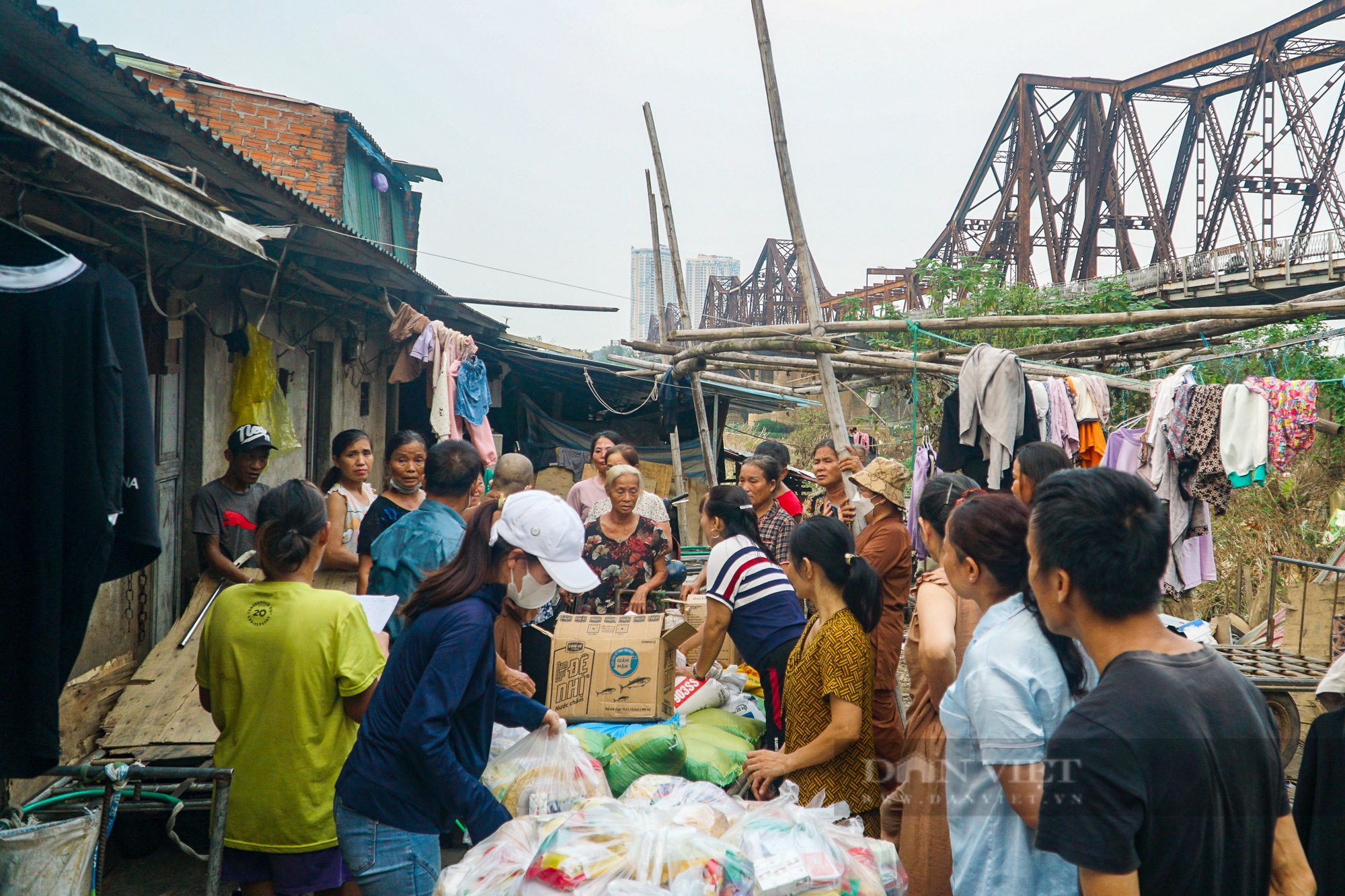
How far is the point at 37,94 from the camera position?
2.97 m

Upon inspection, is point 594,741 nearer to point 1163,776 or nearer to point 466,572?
point 466,572

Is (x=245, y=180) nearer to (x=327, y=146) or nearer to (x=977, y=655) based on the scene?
(x=977, y=655)

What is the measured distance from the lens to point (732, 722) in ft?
12.9

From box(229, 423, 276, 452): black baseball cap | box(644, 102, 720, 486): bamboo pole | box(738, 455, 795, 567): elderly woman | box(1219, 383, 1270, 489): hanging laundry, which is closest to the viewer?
box(229, 423, 276, 452): black baseball cap

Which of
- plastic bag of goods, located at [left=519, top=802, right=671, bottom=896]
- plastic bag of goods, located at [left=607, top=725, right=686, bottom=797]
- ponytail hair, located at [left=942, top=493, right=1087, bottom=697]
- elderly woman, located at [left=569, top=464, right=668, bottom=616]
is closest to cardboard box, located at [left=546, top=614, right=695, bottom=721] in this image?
plastic bag of goods, located at [left=607, top=725, right=686, bottom=797]

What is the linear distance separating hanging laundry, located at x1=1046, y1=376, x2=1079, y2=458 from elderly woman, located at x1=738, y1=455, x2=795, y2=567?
1826mm

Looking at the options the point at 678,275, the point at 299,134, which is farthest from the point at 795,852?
the point at 299,134

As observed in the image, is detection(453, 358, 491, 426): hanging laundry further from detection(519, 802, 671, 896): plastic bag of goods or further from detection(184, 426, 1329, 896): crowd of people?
detection(519, 802, 671, 896): plastic bag of goods

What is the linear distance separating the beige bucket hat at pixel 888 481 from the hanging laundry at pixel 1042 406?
1925 millimetres

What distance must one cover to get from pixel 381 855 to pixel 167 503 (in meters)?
3.43

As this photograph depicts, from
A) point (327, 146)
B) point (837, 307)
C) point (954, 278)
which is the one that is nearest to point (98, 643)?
point (327, 146)

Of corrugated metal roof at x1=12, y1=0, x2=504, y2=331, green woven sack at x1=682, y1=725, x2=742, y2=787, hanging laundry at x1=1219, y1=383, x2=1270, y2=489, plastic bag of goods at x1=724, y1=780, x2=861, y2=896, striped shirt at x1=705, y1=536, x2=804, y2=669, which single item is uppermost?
corrugated metal roof at x1=12, y1=0, x2=504, y2=331

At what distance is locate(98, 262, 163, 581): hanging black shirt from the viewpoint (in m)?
2.04

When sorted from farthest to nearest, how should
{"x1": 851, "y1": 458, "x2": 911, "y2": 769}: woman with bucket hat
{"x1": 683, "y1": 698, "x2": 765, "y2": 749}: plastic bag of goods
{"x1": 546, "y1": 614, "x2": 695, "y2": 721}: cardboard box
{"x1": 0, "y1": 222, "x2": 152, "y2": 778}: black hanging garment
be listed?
{"x1": 683, "y1": 698, "x2": 765, "y2": 749}: plastic bag of goods → {"x1": 546, "y1": 614, "x2": 695, "y2": 721}: cardboard box → {"x1": 851, "y1": 458, "x2": 911, "y2": 769}: woman with bucket hat → {"x1": 0, "y1": 222, "x2": 152, "y2": 778}: black hanging garment
